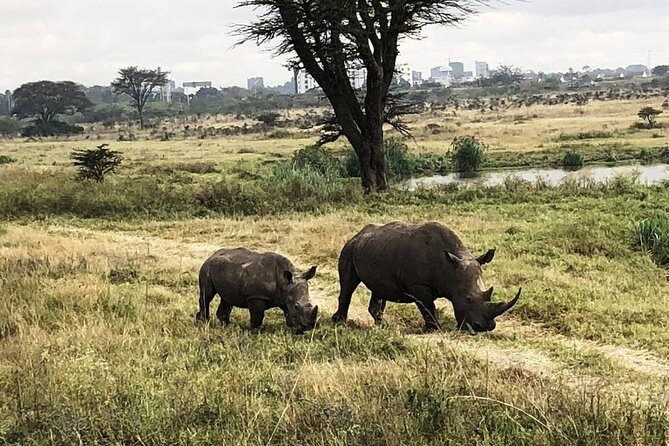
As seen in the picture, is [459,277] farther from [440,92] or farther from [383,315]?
[440,92]

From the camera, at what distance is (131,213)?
19.4 metres

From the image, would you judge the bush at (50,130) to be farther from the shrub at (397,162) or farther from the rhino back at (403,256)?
the rhino back at (403,256)

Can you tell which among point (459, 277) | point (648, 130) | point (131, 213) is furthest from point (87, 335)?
point (648, 130)

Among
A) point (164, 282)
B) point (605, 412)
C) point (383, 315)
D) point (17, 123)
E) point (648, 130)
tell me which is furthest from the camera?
point (17, 123)

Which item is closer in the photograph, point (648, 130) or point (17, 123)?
point (648, 130)

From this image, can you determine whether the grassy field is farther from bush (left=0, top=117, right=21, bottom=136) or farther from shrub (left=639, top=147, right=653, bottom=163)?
bush (left=0, top=117, right=21, bottom=136)

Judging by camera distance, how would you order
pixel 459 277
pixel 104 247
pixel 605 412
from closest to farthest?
1. pixel 605 412
2. pixel 459 277
3. pixel 104 247

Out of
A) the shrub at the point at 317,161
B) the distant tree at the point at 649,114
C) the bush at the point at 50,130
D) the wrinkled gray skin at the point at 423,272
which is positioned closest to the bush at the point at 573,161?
the shrub at the point at 317,161

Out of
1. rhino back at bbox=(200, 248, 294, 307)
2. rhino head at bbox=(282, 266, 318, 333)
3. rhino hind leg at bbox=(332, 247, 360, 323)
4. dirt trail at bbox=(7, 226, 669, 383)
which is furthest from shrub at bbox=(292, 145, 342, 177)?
rhino head at bbox=(282, 266, 318, 333)

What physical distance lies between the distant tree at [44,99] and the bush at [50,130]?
130 inches

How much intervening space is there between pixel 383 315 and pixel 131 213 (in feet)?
36.8

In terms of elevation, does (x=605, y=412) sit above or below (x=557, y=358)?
above

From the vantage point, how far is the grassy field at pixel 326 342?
4.79 metres

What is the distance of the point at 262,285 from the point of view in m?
8.49
